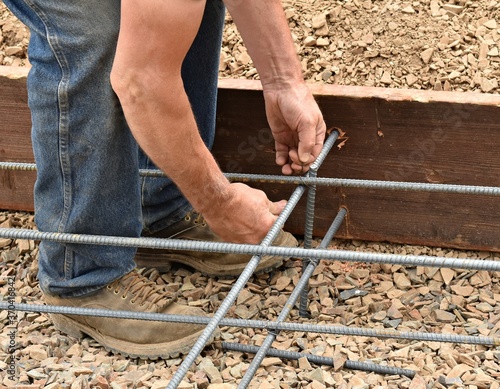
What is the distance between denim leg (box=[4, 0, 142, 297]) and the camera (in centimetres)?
218

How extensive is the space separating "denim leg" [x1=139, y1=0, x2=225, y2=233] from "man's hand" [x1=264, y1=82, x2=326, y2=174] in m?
0.25

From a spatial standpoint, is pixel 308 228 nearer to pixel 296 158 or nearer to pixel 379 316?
pixel 296 158

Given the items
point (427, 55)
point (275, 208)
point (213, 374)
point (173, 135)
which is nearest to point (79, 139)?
point (173, 135)

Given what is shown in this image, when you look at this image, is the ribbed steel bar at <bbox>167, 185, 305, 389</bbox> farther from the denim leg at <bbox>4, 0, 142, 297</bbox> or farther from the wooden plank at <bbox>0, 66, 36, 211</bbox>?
the wooden plank at <bbox>0, 66, 36, 211</bbox>

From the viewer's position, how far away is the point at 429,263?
6.35 feet

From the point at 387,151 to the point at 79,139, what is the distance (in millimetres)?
1153

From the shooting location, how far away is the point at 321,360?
98.7 inches

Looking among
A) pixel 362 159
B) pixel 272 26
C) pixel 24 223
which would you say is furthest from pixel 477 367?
pixel 24 223

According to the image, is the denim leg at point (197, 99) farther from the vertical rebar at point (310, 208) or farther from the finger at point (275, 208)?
the finger at point (275, 208)

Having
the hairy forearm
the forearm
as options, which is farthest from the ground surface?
the forearm

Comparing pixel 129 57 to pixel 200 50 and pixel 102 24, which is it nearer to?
pixel 102 24

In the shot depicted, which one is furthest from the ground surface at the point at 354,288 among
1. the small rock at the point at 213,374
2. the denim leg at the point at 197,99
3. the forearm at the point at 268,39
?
the forearm at the point at 268,39

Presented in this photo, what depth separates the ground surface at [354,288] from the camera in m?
2.46

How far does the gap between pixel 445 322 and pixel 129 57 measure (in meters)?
1.42
